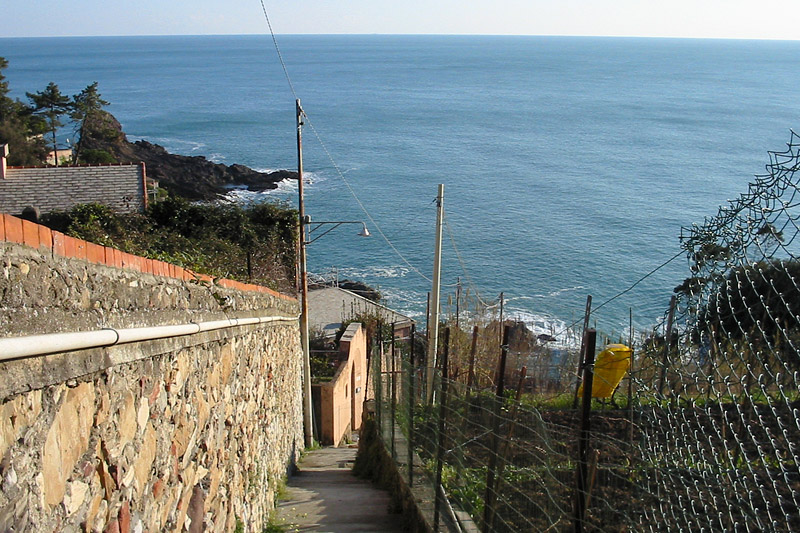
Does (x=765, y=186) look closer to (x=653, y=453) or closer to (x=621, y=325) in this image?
(x=653, y=453)

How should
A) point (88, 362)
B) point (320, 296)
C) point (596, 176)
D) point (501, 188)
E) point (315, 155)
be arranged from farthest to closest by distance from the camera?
point (315, 155) → point (596, 176) → point (501, 188) → point (320, 296) → point (88, 362)

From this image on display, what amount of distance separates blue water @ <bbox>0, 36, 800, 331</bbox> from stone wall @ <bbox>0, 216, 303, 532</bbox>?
79.7ft

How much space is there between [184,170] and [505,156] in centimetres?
2730

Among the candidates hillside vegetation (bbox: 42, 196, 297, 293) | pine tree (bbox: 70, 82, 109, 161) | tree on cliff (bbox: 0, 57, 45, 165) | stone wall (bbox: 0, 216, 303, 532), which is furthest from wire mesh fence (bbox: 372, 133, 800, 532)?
pine tree (bbox: 70, 82, 109, 161)

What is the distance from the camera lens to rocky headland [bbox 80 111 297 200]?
46.4 meters

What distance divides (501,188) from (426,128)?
2691 centimetres

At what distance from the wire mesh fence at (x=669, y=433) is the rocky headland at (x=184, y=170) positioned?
40529mm

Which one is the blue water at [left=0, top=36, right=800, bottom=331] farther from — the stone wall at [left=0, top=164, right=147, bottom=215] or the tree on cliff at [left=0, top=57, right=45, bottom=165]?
the tree on cliff at [left=0, top=57, right=45, bottom=165]

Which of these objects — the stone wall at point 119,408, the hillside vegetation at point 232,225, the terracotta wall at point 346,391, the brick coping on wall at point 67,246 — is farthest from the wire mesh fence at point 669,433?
the hillside vegetation at point 232,225

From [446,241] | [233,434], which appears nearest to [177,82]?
[446,241]

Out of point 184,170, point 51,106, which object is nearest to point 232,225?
point 184,170

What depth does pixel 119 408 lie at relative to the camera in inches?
120

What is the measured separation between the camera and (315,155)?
61312 mm

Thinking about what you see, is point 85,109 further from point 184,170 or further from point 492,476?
point 492,476
